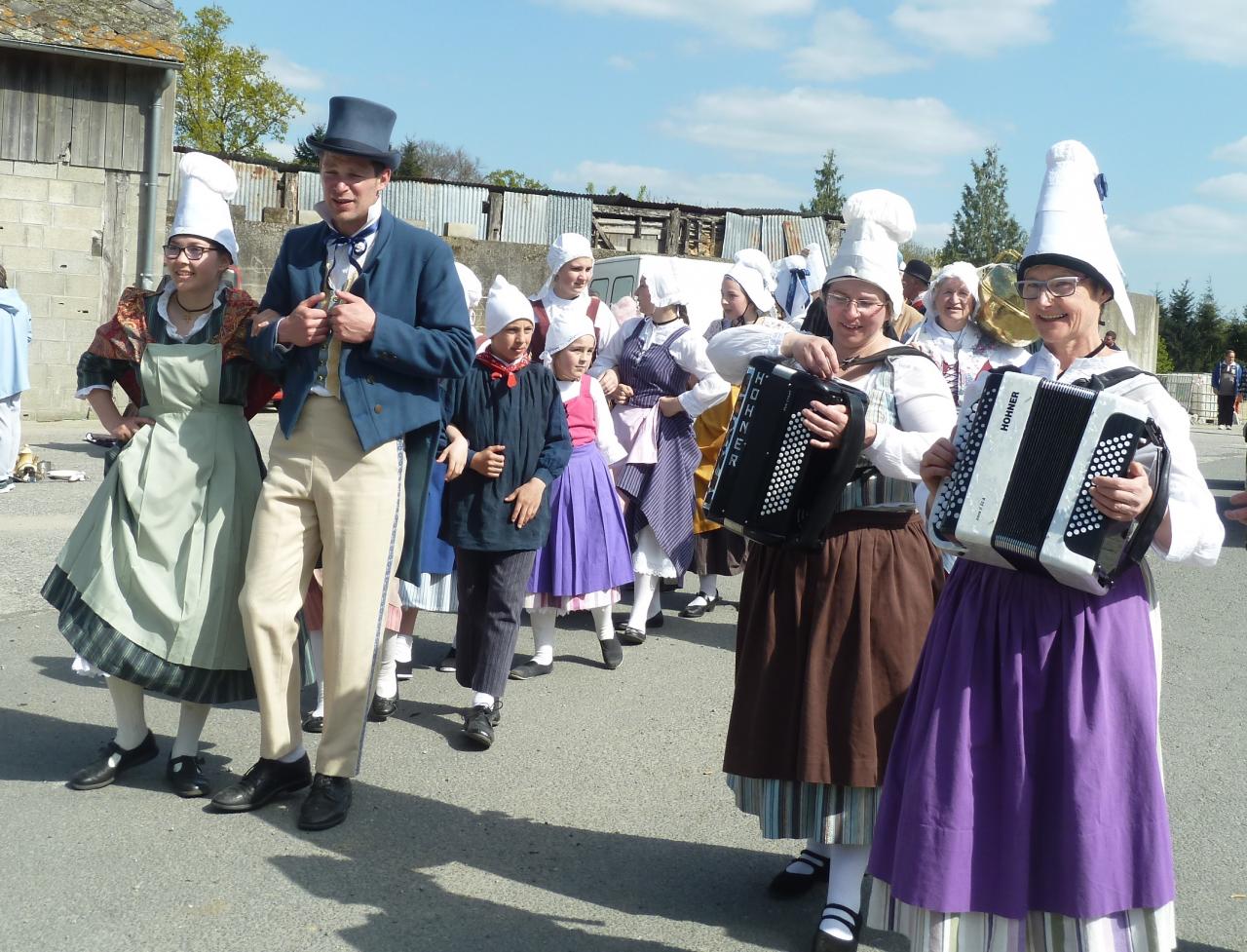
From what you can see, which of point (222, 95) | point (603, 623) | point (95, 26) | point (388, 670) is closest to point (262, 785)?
point (388, 670)

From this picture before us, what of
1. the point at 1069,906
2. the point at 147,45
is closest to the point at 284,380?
the point at 1069,906

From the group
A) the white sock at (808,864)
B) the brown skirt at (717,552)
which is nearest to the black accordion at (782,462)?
the white sock at (808,864)

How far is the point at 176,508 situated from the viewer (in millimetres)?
4520

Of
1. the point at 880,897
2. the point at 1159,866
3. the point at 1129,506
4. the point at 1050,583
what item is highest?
the point at 1129,506

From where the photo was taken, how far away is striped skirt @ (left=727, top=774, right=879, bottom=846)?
3.61 m

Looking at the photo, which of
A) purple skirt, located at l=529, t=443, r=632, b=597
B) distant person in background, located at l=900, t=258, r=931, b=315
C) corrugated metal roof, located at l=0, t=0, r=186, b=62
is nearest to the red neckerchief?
purple skirt, located at l=529, t=443, r=632, b=597

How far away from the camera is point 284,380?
4461 millimetres

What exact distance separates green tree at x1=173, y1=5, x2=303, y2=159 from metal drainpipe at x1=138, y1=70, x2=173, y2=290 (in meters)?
29.3

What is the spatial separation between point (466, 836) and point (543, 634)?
2283mm

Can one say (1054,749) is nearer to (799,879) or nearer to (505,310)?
(799,879)

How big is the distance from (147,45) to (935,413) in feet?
54.1

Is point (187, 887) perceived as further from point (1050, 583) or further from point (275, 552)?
point (1050, 583)

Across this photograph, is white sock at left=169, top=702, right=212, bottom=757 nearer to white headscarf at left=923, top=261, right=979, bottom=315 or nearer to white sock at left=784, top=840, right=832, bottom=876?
white sock at left=784, top=840, right=832, bottom=876

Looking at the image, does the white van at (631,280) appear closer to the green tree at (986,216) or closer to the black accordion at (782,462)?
the black accordion at (782,462)
